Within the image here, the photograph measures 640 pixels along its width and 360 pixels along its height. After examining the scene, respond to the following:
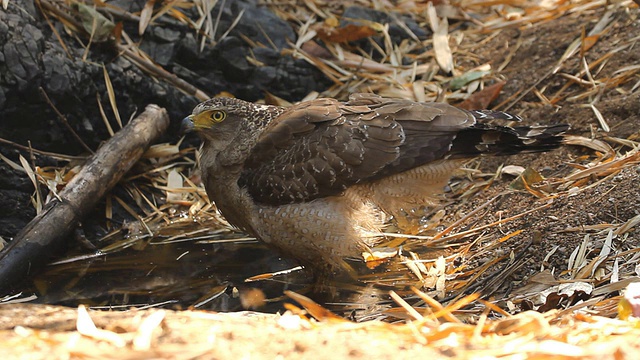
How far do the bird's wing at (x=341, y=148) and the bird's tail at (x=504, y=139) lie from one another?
92 mm

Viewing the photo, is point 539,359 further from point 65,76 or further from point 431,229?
point 65,76

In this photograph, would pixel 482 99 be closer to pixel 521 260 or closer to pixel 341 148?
pixel 341 148

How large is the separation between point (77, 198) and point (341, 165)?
6.80 ft

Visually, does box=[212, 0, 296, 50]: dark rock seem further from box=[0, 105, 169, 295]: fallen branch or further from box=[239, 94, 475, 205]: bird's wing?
box=[239, 94, 475, 205]: bird's wing

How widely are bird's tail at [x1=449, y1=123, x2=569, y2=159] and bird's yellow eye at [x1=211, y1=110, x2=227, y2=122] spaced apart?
1.57 meters

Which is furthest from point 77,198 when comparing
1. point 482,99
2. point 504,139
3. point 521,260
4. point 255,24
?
point 482,99

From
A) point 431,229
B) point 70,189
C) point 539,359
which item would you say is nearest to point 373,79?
point 431,229

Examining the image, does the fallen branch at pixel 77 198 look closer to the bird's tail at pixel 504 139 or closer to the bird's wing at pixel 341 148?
the bird's wing at pixel 341 148

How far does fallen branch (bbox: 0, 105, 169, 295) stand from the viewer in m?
5.09

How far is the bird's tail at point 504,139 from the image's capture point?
190 inches

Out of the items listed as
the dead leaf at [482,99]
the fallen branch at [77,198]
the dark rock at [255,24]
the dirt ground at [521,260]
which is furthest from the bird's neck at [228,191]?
the dead leaf at [482,99]

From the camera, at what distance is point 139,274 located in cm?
531

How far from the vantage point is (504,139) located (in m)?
4.92

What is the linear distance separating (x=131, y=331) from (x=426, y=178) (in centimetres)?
260
